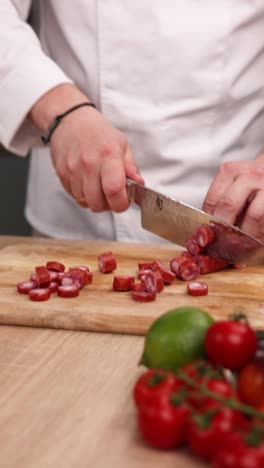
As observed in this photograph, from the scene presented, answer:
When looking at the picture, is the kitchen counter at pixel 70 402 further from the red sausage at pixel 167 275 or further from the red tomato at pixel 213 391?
the red sausage at pixel 167 275

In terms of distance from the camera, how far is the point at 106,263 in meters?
1.78

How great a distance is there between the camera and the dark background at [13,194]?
11.7 feet

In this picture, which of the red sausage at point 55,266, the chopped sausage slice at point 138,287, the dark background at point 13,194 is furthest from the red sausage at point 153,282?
the dark background at point 13,194

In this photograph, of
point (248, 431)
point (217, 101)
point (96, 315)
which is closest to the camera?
point (248, 431)

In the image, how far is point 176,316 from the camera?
1.12 metres

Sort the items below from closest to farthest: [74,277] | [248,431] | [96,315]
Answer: [248,431], [96,315], [74,277]

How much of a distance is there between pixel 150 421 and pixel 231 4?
1.35m

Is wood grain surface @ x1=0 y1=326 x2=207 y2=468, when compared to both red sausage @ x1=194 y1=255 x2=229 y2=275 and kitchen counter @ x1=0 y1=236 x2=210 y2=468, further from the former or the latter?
red sausage @ x1=194 y1=255 x2=229 y2=275

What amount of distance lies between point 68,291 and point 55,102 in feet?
1.78

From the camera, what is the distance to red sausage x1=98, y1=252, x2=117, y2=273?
5.83 feet

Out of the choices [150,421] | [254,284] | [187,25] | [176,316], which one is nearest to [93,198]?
[254,284]

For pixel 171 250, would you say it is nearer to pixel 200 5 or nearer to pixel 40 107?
pixel 40 107

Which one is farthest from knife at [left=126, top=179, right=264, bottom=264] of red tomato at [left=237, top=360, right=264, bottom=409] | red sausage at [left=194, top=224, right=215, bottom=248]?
red tomato at [left=237, top=360, right=264, bottom=409]

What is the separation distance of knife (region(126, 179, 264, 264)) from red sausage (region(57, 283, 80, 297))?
33 centimetres
